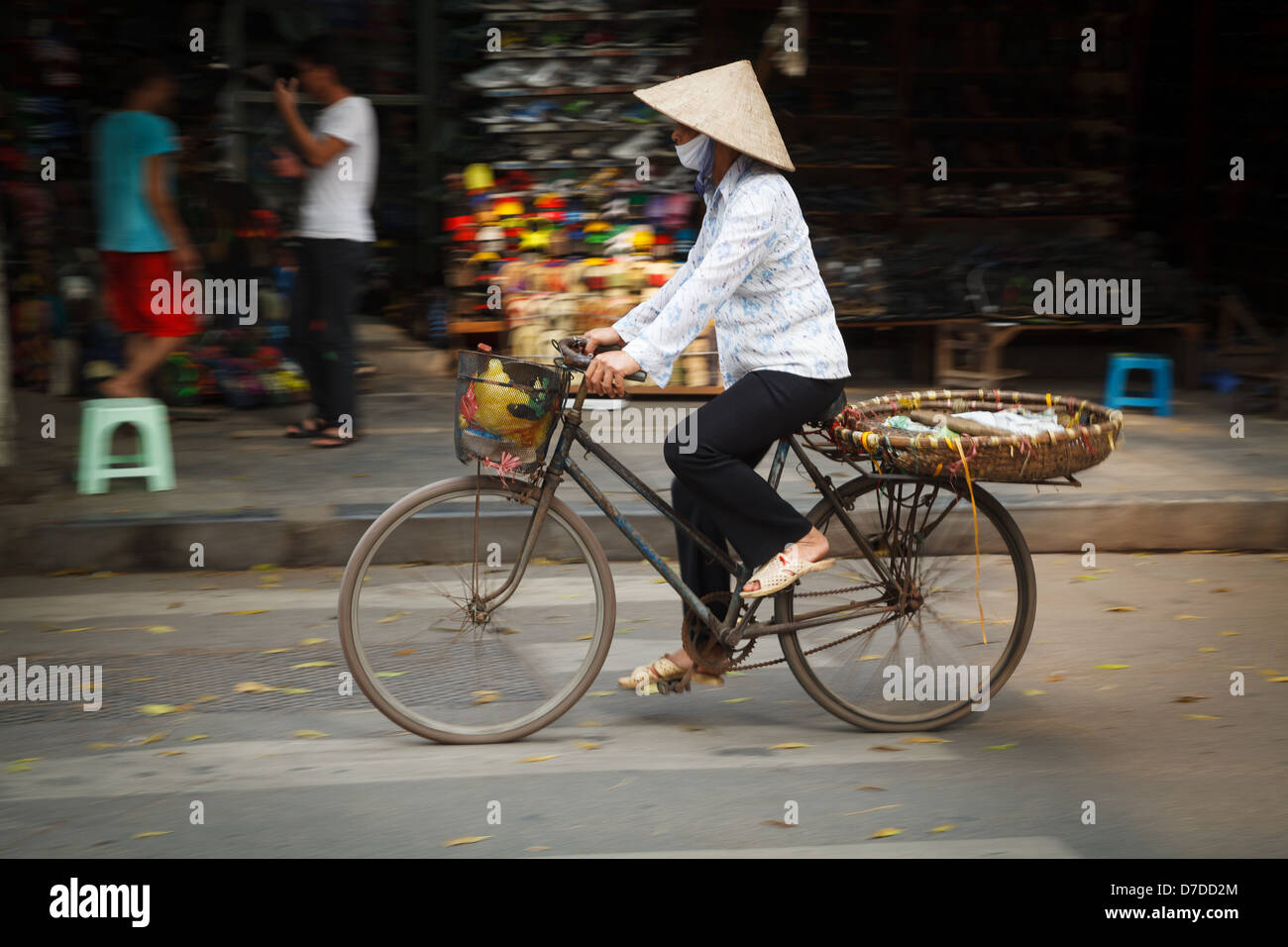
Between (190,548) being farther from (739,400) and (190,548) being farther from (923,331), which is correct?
(923,331)

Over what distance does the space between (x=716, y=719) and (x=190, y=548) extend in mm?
2963

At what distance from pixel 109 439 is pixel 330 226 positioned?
5.60 ft

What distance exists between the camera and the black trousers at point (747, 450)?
424cm

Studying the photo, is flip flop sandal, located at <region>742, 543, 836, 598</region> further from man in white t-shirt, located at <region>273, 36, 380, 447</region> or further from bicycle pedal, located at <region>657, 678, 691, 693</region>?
man in white t-shirt, located at <region>273, 36, 380, 447</region>

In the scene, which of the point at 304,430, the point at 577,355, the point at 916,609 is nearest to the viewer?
the point at 577,355

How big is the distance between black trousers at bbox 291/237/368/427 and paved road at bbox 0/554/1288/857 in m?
2.58

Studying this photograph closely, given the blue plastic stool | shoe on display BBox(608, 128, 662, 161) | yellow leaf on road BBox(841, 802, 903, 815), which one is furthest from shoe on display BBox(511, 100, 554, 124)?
yellow leaf on road BBox(841, 802, 903, 815)

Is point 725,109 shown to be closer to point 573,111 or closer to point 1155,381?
point 1155,381

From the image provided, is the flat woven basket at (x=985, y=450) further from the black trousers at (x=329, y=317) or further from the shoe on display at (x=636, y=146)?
the shoe on display at (x=636, y=146)

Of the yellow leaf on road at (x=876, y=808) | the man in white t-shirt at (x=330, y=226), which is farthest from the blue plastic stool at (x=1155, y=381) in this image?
the yellow leaf on road at (x=876, y=808)

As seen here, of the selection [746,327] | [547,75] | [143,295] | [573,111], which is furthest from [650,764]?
[547,75]

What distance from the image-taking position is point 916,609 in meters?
4.55

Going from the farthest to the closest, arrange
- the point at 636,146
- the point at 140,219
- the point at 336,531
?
the point at 636,146 < the point at 140,219 < the point at 336,531
